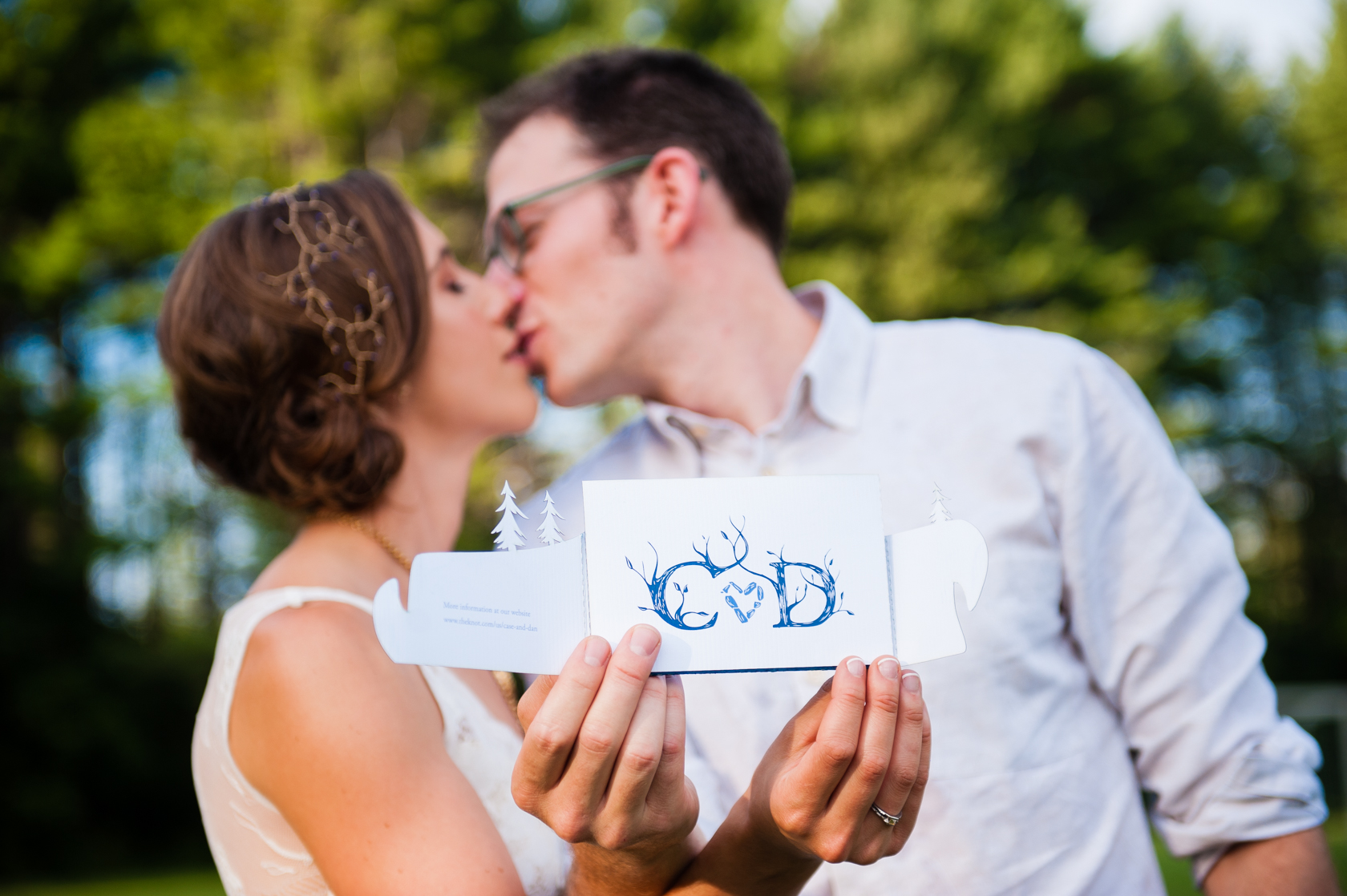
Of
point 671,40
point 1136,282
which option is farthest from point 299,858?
point 1136,282

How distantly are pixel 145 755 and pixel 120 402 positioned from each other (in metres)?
6.68

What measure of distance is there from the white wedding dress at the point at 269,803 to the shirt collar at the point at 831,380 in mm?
1016

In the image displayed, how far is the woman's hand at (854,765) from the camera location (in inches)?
60.4

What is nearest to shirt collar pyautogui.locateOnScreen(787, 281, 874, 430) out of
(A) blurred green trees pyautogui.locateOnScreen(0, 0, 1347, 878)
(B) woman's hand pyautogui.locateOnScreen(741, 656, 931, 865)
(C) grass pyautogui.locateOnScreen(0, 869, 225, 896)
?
(B) woman's hand pyautogui.locateOnScreen(741, 656, 931, 865)

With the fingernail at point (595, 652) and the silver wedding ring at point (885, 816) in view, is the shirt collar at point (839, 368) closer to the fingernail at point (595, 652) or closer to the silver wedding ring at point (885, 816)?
the silver wedding ring at point (885, 816)

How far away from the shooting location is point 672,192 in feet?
10.2

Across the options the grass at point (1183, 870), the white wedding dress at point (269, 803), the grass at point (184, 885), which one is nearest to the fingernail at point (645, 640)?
the white wedding dress at point (269, 803)

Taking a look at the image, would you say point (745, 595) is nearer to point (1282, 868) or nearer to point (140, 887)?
point (1282, 868)

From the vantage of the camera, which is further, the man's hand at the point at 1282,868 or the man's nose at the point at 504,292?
the man's nose at the point at 504,292

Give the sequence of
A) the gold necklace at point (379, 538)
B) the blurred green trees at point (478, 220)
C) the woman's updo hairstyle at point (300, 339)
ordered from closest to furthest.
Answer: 1. the woman's updo hairstyle at point (300, 339)
2. the gold necklace at point (379, 538)
3. the blurred green trees at point (478, 220)

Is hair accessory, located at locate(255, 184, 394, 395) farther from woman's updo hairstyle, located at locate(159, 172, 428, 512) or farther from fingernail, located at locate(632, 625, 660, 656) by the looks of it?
fingernail, located at locate(632, 625, 660, 656)

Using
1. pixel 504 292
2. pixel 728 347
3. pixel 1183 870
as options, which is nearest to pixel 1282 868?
pixel 728 347

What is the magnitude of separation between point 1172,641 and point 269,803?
217 centimetres

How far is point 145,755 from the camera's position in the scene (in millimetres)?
16719
